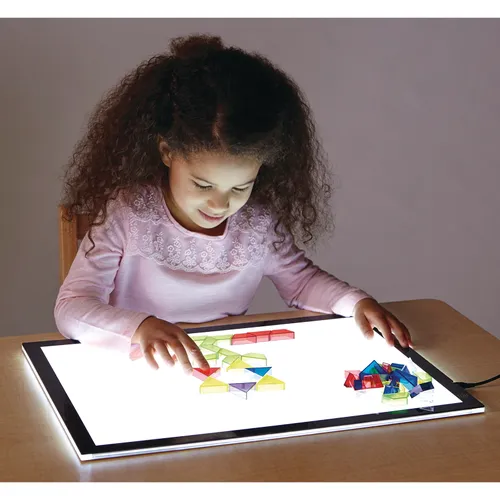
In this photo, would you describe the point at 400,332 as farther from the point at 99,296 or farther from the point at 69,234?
the point at 69,234

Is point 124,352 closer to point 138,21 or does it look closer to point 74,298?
point 74,298

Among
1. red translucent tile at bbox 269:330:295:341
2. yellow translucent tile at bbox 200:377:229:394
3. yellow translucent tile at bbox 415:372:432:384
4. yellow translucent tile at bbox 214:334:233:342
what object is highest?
red translucent tile at bbox 269:330:295:341

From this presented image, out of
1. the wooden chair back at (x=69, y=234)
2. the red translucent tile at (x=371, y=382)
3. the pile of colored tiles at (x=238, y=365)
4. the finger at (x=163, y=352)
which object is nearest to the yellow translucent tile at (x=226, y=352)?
the pile of colored tiles at (x=238, y=365)

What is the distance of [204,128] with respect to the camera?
1727 millimetres

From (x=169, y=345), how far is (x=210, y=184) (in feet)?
1.12

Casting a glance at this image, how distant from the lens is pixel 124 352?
62.9 inches

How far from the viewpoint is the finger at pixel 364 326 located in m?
1.71

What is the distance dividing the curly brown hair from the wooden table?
0.54m

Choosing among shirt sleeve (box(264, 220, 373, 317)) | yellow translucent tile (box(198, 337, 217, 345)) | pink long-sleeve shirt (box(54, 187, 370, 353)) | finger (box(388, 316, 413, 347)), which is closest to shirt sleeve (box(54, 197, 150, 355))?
pink long-sleeve shirt (box(54, 187, 370, 353))

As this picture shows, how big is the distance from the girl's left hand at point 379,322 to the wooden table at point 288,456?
0.24 metres

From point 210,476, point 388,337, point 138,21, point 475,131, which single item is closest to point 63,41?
point 138,21

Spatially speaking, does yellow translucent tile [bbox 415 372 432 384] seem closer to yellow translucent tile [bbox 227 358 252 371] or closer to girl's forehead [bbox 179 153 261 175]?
yellow translucent tile [bbox 227 358 252 371]

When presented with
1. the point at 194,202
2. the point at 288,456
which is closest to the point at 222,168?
the point at 194,202

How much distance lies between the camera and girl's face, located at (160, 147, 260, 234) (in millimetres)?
1727
